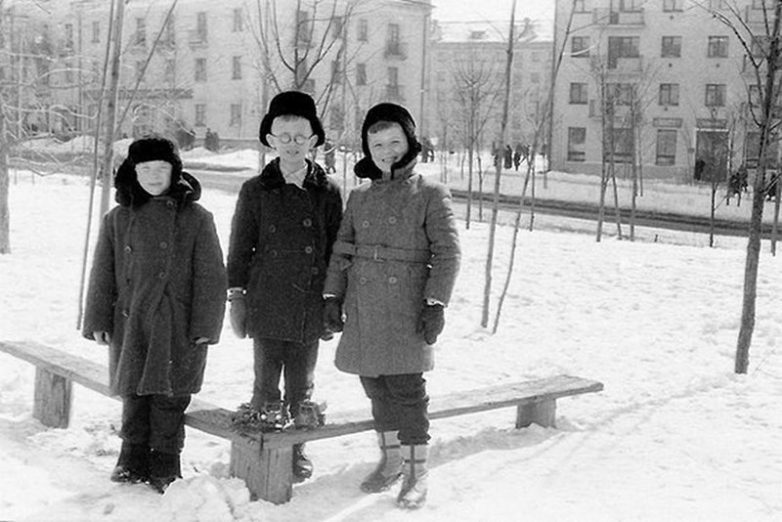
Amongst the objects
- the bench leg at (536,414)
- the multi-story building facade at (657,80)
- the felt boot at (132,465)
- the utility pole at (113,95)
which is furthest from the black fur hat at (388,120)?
the multi-story building facade at (657,80)

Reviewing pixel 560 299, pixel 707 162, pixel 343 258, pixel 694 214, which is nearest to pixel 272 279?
pixel 343 258

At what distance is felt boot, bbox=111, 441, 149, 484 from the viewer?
160 inches

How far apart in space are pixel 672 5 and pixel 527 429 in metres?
41.1

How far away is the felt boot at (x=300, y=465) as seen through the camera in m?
4.26

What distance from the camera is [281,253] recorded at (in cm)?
408

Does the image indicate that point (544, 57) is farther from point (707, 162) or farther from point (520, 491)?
point (520, 491)

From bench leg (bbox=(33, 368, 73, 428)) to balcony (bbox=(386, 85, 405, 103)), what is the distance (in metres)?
42.2

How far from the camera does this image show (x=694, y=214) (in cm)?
2930

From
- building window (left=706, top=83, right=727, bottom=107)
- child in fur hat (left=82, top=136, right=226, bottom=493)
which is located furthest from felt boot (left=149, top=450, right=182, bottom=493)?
building window (left=706, top=83, right=727, bottom=107)

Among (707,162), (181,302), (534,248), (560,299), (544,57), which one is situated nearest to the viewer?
(181,302)

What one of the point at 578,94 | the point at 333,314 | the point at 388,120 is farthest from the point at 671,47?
the point at 333,314

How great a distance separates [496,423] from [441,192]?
2000mm

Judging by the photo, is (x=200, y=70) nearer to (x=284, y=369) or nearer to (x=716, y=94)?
(x=716, y=94)

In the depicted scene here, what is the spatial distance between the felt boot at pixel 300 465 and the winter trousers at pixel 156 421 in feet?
1.74
